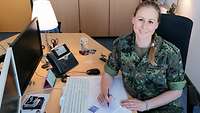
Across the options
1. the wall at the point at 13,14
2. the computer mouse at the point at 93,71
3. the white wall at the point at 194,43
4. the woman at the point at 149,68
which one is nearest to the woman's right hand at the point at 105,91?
the woman at the point at 149,68

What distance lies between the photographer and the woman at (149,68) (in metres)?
1.58

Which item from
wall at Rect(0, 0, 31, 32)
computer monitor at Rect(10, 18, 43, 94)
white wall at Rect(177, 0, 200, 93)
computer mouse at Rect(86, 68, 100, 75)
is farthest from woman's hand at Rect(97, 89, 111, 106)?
wall at Rect(0, 0, 31, 32)

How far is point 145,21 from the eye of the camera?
5.19 feet

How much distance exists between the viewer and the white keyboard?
1429mm

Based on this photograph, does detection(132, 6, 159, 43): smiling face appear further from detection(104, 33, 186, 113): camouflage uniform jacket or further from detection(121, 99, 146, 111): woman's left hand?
detection(121, 99, 146, 111): woman's left hand

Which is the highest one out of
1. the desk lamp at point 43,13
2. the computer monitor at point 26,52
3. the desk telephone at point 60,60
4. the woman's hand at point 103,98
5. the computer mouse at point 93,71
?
the desk lamp at point 43,13

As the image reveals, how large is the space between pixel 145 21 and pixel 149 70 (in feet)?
1.01

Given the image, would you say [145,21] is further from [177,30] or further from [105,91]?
[105,91]

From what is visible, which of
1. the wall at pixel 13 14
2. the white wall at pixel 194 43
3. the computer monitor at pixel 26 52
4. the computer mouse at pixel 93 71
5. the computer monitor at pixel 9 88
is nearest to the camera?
the computer monitor at pixel 9 88

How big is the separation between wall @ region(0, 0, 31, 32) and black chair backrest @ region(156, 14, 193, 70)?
3.12m

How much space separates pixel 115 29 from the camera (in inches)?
167

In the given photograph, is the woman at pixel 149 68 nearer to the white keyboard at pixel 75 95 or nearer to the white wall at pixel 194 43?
the white keyboard at pixel 75 95

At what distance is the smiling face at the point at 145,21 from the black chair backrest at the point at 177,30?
0.95 feet

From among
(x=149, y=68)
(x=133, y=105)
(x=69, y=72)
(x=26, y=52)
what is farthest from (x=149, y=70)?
(x=26, y=52)
